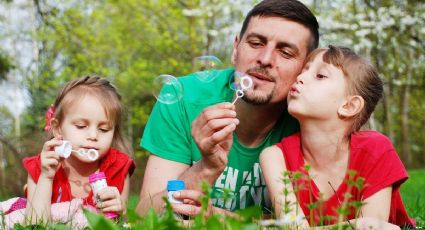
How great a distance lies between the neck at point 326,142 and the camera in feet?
10.0

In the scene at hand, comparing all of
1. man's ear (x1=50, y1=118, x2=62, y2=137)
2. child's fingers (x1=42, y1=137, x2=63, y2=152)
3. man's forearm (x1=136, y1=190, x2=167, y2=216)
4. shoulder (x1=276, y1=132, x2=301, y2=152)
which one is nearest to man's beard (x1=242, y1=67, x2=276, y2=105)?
shoulder (x1=276, y1=132, x2=301, y2=152)

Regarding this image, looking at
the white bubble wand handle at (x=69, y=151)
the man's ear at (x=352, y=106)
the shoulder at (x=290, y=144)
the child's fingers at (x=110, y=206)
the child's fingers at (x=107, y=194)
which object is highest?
the man's ear at (x=352, y=106)

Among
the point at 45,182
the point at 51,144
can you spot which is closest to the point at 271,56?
the point at 51,144

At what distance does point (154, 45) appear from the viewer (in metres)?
→ 17.9

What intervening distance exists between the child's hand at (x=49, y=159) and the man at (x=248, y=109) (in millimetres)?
483

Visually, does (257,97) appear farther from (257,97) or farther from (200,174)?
(200,174)

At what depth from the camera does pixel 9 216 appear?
122 inches

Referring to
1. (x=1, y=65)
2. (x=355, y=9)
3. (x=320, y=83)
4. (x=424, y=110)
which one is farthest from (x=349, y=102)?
(x=424, y=110)

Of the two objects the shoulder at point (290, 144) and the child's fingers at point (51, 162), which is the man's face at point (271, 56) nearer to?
the shoulder at point (290, 144)

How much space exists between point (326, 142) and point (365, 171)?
9.7 inches

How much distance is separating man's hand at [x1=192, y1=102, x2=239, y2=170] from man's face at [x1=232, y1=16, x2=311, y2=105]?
495 mm

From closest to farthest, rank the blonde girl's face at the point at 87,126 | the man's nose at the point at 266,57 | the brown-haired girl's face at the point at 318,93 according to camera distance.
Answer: the brown-haired girl's face at the point at 318,93
the man's nose at the point at 266,57
the blonde girl's face at the point at 87,126

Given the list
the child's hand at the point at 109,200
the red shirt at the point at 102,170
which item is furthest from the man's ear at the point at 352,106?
the red shirt at the point at 102,170

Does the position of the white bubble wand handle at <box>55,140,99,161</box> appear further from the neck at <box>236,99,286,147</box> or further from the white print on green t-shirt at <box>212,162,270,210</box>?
the neck at <box>236,99,286,147</box>
